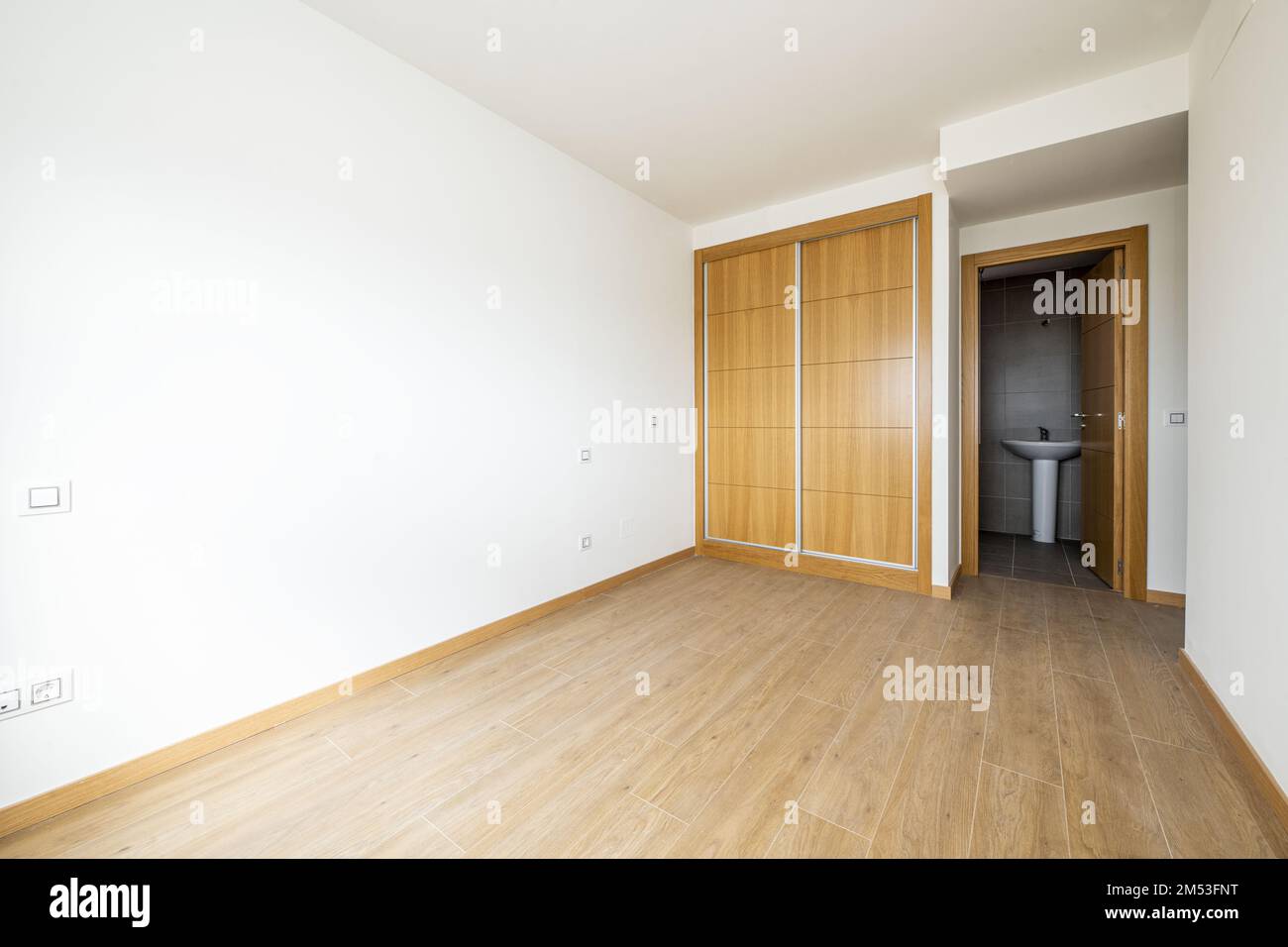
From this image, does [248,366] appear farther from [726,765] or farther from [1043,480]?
[1043,480]

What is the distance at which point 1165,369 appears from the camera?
134 inches

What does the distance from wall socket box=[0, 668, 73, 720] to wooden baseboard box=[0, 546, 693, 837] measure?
264 millimetres

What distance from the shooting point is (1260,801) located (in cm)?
161

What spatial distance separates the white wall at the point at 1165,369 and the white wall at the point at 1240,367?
1.25m

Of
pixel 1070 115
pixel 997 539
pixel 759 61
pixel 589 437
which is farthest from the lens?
pixel 997 539

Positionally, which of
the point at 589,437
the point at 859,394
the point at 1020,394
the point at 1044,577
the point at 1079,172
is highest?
the point at 1079,172

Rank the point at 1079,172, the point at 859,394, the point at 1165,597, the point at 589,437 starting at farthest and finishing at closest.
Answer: the point at 859,394
the point at 589,437
the point at 1165,597
the point at 1079,172

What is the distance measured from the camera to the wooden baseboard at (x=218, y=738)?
1611 mm

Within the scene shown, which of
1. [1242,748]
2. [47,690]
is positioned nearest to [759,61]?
[1242,748]

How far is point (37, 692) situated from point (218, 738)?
540mm

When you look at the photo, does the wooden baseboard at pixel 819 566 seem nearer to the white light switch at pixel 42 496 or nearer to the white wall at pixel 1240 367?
the white wall at pixel 1240 367

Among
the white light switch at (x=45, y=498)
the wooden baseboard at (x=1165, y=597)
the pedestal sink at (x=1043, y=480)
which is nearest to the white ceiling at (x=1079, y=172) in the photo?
the pedestal sink at (x=1043, y=480)

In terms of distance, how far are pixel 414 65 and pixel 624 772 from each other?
3.16 metres
